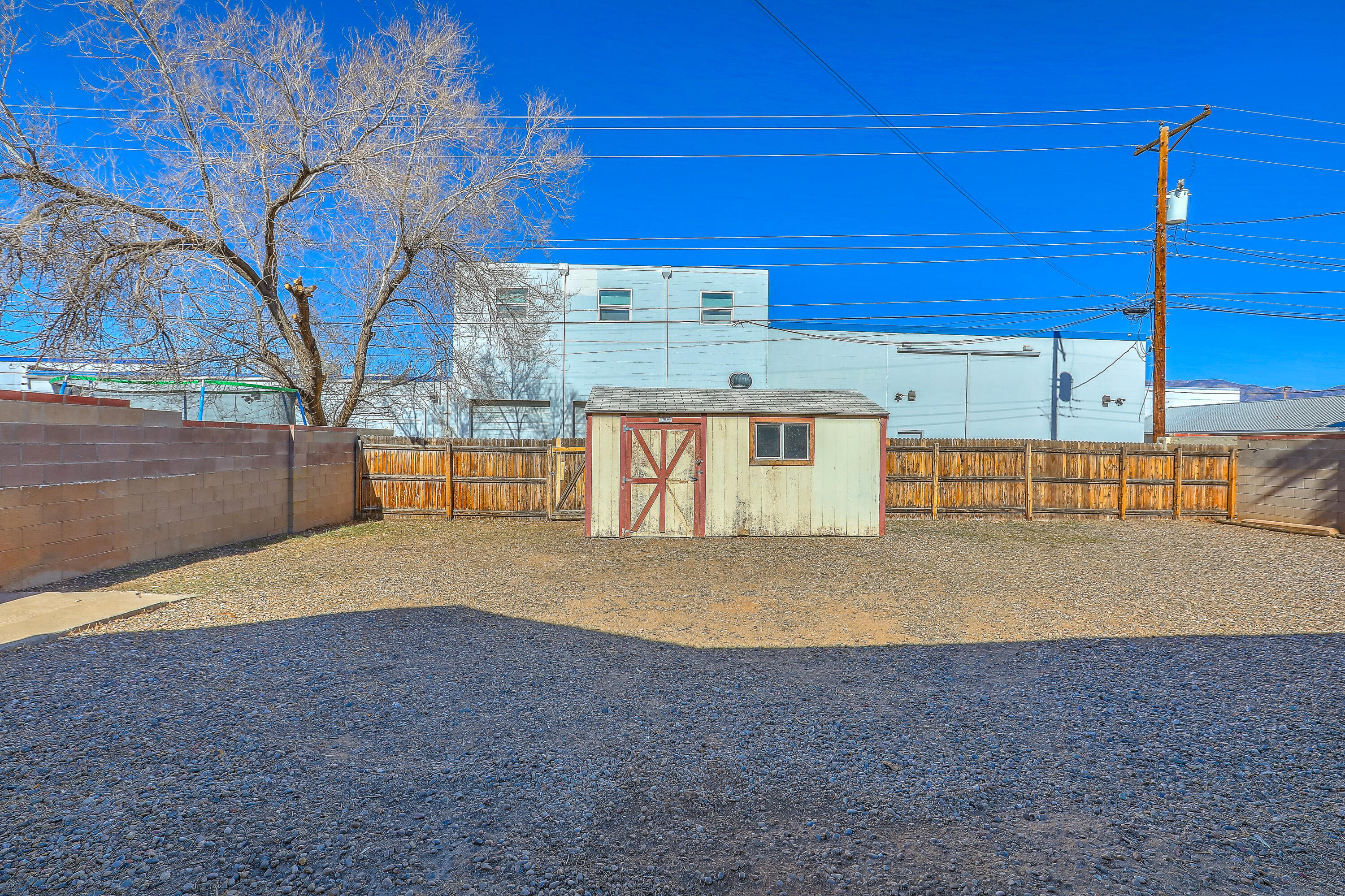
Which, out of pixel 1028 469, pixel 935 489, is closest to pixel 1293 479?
pixel 1028 469

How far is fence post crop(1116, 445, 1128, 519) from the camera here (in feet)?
43.8

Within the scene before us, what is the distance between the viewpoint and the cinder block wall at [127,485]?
6312 millimetres

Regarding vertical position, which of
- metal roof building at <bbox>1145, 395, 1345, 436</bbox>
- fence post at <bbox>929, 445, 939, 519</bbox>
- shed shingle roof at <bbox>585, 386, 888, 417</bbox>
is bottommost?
fence post at <bbox>929, 445, 939, 519</bbox>

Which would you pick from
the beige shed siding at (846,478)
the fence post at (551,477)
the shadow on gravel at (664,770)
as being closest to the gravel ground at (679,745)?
the shadow on gravel at (664,770)

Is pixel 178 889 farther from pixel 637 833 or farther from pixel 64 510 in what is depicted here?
pixel 64 510

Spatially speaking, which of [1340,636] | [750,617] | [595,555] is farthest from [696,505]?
[1340,636]

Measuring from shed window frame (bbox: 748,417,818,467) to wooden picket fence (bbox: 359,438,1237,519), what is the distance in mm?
2950

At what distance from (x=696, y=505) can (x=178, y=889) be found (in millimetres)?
8879

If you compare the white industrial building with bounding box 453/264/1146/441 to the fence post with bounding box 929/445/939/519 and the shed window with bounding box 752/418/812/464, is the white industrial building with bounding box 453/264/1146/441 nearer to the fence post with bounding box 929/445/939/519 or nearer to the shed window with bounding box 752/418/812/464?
the fence post with bounding box 929/445/939/519

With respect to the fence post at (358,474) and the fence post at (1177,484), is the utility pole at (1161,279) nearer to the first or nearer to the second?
the fence post at (1177,484)

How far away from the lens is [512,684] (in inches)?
167

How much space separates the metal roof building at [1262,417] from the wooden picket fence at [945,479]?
11.4m

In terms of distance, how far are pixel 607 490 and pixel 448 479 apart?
164 inches

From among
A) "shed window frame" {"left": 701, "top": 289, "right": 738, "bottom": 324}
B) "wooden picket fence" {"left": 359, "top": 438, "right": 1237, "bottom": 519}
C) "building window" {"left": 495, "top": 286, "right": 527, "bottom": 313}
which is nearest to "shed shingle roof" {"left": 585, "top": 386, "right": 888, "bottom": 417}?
"wooden picket fence" {"left": 359, "top": 438, "right": 1237, "bottom": 519}
